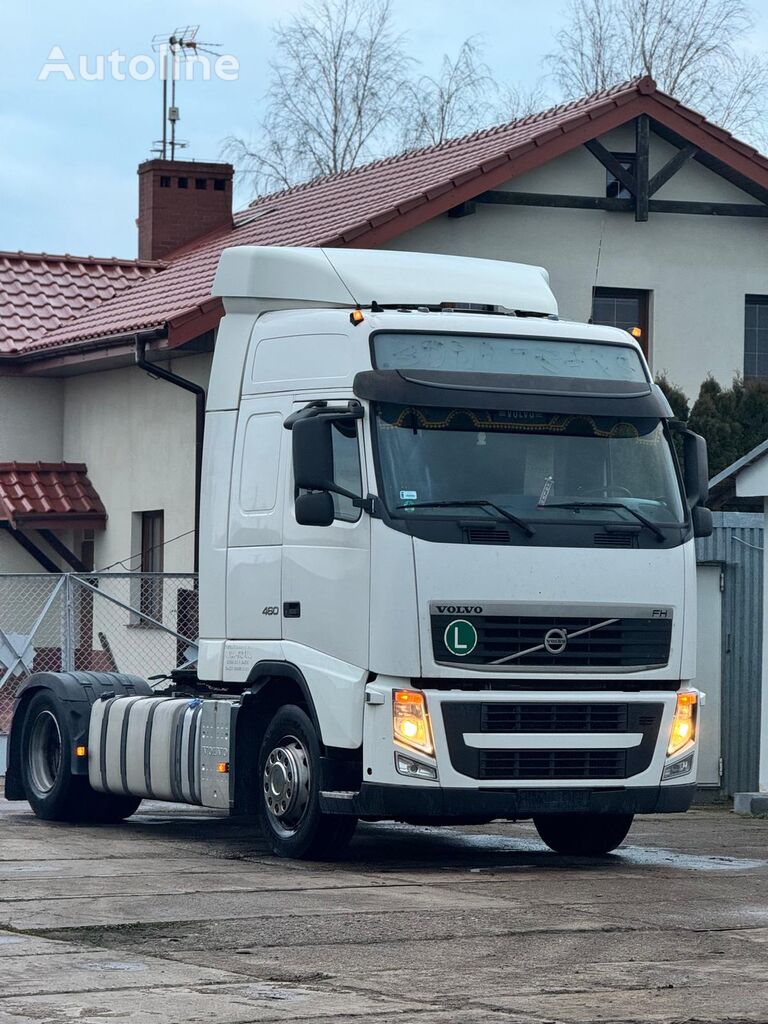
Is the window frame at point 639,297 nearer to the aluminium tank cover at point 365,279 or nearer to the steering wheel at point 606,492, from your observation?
the aluminium tank cover at point 365,279

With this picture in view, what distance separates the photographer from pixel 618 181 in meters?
23.9

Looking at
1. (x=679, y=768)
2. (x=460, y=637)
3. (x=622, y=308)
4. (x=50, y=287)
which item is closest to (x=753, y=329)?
(x=622, y=308)

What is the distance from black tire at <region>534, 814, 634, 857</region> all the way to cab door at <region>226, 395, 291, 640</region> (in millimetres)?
2168

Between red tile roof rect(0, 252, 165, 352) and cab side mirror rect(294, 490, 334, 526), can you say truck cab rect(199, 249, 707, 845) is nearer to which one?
cab side mirror rect(294, 490, 334, 526)

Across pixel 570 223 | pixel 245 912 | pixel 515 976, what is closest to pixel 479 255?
pixel 570 223

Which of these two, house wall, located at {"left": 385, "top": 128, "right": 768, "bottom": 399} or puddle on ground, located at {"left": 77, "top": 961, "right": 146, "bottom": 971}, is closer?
puddle on ground, located at {"left": 77, "top": 961, "right": 146, "bottom": 971}

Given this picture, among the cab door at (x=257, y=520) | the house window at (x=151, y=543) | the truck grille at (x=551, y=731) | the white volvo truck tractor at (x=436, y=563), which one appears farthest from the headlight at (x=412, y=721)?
the house window at (x=151, y=543)

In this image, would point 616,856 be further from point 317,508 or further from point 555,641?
point 317,508

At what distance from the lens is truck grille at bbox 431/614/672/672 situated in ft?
37.9

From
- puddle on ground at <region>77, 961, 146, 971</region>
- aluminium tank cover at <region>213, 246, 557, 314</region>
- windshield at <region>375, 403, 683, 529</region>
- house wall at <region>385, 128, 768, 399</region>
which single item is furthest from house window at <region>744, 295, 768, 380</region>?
puddle on ground at <region>77, 961, 146, 971</region>

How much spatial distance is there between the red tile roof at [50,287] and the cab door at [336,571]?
1477 cm

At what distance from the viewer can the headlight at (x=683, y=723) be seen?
12.1 metres

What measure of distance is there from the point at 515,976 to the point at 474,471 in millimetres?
4154

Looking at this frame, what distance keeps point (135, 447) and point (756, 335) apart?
24.9ft
